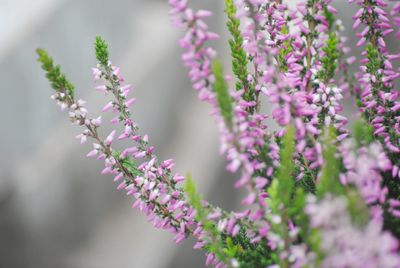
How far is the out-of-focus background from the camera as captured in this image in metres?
1.41

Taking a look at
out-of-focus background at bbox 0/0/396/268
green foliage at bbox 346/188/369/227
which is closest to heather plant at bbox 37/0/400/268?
green foliage at bbox 346/188/369/227

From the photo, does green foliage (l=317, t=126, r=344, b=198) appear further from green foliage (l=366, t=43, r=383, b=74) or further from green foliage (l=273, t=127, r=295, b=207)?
green foliage (l=366, t=43, r=383, b=74)

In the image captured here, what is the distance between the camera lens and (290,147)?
0.47 metres

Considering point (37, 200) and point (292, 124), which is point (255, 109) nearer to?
point (292, 124)

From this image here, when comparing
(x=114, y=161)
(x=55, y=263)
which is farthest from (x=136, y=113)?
(x=114, y=161)

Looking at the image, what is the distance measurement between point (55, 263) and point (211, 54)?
123 centimetres

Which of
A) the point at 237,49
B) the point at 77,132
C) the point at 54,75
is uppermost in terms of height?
the point at 77,132

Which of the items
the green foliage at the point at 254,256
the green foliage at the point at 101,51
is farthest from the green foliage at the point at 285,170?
the green foliage at the point at 101,51

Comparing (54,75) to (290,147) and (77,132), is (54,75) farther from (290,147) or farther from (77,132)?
(77,132)

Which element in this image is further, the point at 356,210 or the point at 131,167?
the point at 131,167

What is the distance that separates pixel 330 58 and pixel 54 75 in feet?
0.91

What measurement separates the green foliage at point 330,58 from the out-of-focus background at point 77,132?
103cm

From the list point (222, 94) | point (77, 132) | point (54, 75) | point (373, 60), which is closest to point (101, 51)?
point (54, 75)

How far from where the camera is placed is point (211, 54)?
0.47 m
